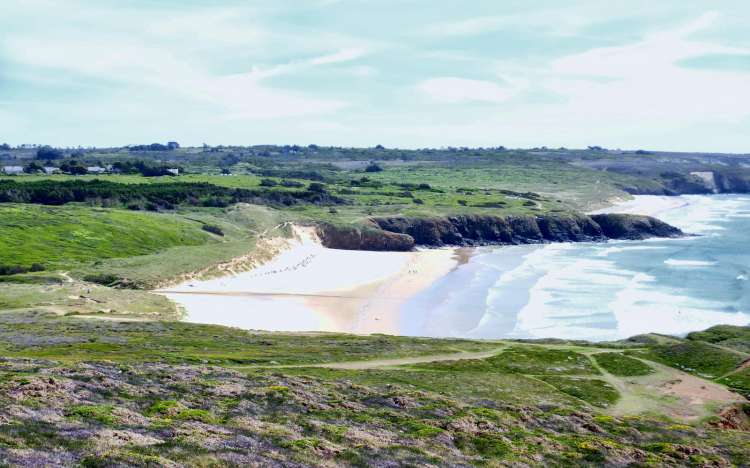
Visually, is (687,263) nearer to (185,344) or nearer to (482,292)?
(482,292)

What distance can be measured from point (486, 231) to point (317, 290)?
6306 centimetres

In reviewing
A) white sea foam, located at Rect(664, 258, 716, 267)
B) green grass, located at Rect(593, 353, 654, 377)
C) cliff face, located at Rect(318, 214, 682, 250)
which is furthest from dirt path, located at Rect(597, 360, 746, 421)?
cliff face, located at Rect(318, 214, 682, 250)

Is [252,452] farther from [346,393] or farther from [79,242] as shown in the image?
[79,242]

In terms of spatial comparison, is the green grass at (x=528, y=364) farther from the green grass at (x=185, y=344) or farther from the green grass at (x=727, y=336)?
the green grass at (x=727, y=336)

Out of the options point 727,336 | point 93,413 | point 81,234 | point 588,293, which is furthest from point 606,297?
point 93,413

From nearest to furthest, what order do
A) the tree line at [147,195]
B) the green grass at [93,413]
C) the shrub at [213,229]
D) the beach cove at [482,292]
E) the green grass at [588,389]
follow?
the green grass at [93,413] → the green grass at [588,389] → the beach cove at [482,292] → the shrub at [213,229] → the tree line at [147,195]

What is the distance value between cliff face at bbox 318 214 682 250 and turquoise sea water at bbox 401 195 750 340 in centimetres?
753

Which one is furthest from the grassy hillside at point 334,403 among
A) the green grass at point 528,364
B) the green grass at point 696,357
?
the green grass at point 696,357

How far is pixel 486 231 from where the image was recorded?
141875 mm

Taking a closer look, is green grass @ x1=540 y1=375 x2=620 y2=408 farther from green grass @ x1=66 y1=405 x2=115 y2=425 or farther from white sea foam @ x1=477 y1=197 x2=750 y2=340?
green grass @ x1=66 y1=405 x2=115 y2=425

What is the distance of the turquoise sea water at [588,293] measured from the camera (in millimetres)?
71688

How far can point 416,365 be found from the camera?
4703 cm

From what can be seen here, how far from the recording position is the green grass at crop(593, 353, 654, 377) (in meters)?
47.6

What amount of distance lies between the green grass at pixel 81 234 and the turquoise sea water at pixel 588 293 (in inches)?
1563
